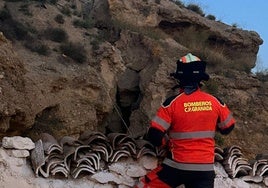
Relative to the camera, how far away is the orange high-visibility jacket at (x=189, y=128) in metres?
4.80

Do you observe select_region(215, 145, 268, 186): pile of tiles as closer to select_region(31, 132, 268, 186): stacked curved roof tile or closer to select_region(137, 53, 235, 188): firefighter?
select_region(31, 132, 268, 186): stacked curved roof tile

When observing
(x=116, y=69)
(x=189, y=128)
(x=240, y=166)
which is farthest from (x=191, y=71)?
(x=116, y=69)

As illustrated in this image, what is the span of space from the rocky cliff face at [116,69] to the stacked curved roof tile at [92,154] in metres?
6.66

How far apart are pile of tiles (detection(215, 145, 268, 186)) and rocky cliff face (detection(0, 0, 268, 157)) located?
6943mm

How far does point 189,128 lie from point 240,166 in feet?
3.81

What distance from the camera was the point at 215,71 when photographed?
69.1ft

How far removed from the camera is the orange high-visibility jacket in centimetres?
480

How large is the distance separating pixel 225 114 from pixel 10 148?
6.45ft

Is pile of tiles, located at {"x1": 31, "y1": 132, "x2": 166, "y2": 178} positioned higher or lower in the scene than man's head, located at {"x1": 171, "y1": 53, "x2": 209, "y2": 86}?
lower

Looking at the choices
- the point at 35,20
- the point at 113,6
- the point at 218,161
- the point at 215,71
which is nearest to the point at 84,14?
the point at 113,6

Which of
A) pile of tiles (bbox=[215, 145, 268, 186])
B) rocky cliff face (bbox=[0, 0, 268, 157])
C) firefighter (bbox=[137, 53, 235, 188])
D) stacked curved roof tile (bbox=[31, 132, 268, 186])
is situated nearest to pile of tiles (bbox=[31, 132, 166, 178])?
stacked curved roof tile (bbox=[31, 132, 268, 186])

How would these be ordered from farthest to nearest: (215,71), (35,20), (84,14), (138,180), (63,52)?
(84,14) < (215,71) < (35,20) < (63,52) < (138,180)

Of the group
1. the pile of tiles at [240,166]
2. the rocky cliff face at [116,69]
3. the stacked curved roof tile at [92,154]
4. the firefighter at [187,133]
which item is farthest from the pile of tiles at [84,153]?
the rocky cliff face at [116,69]

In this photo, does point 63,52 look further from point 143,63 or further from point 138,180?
point 138,180
